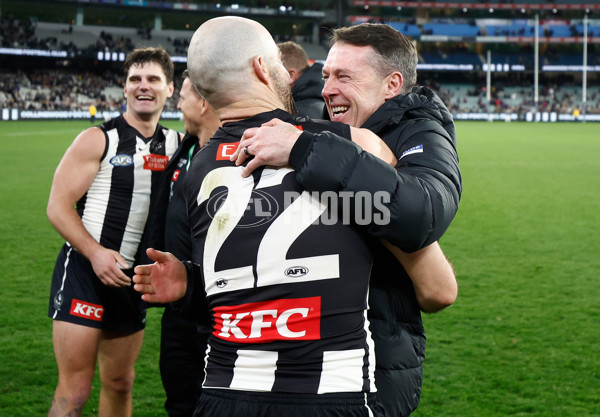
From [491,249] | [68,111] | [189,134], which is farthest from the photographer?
[68,111]

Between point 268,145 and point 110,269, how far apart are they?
7.24 ft

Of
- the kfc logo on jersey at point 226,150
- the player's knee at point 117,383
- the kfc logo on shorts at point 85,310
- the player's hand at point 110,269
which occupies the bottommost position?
the player's knee at point 117,383

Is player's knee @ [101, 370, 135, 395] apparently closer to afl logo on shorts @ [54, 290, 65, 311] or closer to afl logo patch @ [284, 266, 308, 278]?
afl logo on shorts @ [54, 290, 65, 311]

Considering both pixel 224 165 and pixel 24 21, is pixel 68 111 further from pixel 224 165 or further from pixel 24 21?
pixel 224 165

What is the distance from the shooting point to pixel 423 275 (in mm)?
2014

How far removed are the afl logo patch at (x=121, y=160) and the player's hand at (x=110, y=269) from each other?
23.5 inches

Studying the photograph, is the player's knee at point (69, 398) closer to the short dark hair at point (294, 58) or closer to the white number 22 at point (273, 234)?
the white number 22 at point (273, 234)

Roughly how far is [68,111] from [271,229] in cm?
4411

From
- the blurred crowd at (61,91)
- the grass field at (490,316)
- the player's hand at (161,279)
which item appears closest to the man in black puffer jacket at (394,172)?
the player's hand at (161,279)

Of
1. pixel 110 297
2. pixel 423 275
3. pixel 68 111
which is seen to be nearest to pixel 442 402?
pixel 110 297

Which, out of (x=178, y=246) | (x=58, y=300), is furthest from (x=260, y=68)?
(x=58, y=300)

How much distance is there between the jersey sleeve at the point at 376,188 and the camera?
1762mm

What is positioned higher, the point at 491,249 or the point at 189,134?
the point at 189,134

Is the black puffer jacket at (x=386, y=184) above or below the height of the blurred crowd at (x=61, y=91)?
below
